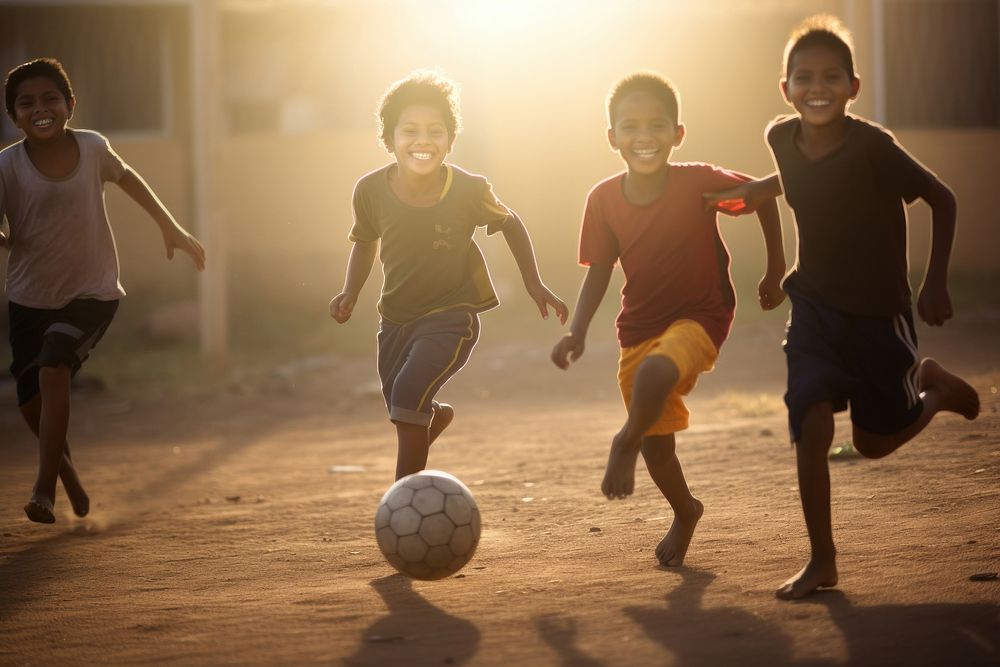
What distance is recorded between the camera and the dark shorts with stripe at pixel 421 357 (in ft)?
16.6

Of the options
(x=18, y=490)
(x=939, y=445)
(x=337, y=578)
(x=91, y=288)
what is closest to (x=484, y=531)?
(x=337, y=578)

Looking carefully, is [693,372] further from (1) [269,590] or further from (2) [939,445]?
(2) [939,445]

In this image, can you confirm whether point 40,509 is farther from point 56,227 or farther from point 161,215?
point 161,215

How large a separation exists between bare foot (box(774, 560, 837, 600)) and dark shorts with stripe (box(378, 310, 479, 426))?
1.57 m

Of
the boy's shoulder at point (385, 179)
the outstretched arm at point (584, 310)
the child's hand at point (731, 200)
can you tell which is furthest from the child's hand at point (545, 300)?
the child's hand at point (731, 200)

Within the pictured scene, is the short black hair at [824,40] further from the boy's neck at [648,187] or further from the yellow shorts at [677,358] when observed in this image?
the yellow shorts at [677,358]

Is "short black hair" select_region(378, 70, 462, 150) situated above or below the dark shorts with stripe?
above

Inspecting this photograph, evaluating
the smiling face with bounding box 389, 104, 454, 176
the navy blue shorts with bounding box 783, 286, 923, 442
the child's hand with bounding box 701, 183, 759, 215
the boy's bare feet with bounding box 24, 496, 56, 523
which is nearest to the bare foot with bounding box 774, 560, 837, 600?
the navy blue shorts with bounding box 783, 286, 923, 442

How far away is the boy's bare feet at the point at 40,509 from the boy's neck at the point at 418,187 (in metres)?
2.08

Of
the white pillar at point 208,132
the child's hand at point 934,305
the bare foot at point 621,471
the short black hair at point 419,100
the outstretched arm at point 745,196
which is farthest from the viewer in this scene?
the white pillar at point 208,132

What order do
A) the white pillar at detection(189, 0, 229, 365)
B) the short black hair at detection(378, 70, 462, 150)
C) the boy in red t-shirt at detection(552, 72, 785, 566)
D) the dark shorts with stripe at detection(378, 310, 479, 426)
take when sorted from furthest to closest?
the white pillar at detection(189, 0, 229, 365) < the short black hair at detection(378, 70, 462, 150) < the dark shorts with stripe at detection(378, 310, 479, 426) < the boy in red t-shirt at detection(552, 72, 785, 566)

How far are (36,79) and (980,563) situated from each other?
174 inches

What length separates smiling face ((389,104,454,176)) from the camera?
521cm

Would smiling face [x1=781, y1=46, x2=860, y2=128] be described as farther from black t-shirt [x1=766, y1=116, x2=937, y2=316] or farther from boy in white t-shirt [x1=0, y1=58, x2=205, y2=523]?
boy in white t-shirt [x1=0, y1=58, x2=205, y2=523]
